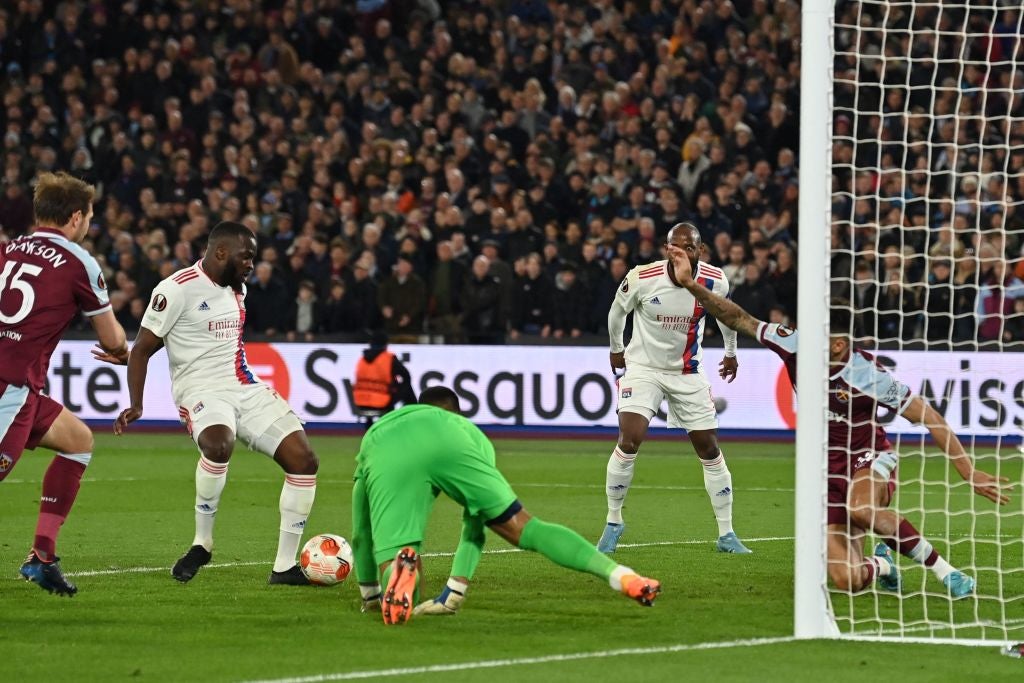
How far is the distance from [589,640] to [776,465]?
33.7 ft

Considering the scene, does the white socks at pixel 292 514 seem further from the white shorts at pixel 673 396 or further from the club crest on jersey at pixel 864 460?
the club crest on jersey at pixel 864 460

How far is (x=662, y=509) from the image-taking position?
1373cm

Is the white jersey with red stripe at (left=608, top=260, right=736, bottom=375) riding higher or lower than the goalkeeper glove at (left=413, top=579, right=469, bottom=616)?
higher

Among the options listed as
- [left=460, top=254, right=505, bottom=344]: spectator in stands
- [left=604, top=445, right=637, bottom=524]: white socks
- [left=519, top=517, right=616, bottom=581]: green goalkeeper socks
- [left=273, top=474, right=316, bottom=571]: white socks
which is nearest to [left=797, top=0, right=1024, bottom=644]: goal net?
[left=519, top=517, right=616, bottom=581]: green goalkeeper socks

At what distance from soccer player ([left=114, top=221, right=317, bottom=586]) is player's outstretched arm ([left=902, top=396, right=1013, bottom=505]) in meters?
3.42

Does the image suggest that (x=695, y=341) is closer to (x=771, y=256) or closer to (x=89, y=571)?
(x=89, y=571)

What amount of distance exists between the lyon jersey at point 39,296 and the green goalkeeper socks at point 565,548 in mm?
2487

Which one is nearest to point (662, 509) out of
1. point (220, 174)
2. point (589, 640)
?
point (589, 640)

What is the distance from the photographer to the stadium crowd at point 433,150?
20.6 m

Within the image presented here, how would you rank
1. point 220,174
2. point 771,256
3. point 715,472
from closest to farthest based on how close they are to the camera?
point 715,472 → point 771,256 → point 220,174

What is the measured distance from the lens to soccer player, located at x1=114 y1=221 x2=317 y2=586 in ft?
31.4

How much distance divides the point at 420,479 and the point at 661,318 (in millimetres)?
4170

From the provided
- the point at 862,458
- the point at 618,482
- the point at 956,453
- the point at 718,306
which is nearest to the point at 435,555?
the point at 618,482

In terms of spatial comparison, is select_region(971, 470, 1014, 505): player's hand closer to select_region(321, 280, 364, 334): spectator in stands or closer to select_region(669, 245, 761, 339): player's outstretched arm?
select_region(669, 245, 761, 339): player's outstretched arm
